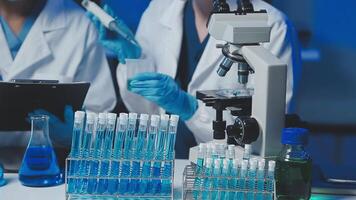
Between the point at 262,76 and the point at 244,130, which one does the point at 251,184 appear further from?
the point at 262,76

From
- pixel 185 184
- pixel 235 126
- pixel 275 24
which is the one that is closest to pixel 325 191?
pixel 235 126

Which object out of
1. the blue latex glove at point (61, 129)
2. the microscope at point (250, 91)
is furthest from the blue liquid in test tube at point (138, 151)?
the blue latex glove at point (61, 129)

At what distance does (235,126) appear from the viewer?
5.32 ft

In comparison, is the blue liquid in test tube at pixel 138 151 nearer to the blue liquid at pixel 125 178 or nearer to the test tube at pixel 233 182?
the blue liquid at pixel 125 178

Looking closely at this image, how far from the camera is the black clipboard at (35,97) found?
1.95 m

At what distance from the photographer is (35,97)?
1985mm

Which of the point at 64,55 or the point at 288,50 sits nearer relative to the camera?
the point at 288,50

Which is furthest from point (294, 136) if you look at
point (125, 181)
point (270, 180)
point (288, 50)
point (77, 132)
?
point (288, 50)

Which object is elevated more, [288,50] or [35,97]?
[288,50]

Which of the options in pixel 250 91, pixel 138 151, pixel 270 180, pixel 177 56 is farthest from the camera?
pixel 177 56

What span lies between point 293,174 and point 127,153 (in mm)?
431

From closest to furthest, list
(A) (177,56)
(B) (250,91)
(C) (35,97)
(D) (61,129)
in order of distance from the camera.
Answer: (B) (250,91), (C) (35,97), (D) (61,129), (A) (177,56)

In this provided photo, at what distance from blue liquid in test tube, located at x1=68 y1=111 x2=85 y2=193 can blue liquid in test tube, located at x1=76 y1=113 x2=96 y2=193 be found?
0.03 ft

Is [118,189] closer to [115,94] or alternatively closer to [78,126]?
[78,126]
